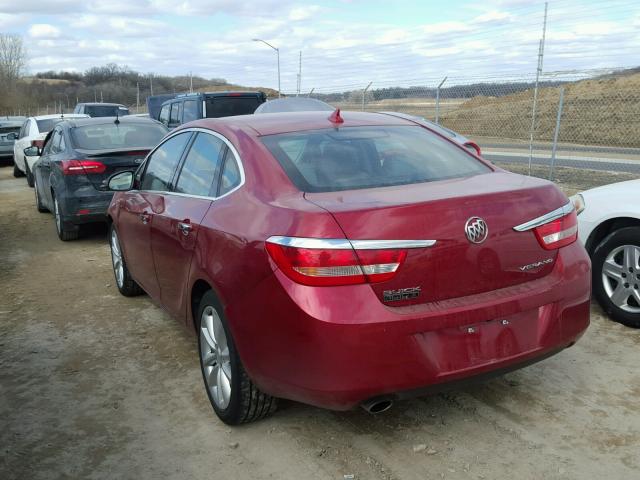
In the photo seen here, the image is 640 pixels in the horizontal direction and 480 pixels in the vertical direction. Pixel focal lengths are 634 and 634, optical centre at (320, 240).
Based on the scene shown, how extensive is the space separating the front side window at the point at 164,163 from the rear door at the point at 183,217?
19cm

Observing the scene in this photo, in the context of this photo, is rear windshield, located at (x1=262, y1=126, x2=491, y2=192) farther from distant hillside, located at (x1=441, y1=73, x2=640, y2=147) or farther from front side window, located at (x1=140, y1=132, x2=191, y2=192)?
distant hillside, located at (x1=441, y1=73, x2=640, y2=147)

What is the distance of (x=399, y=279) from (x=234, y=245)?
34.0 inches

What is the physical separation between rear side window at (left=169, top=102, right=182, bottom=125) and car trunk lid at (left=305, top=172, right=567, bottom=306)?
12.4 m

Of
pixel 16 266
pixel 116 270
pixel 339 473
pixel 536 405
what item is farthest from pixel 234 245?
pixel 16 266

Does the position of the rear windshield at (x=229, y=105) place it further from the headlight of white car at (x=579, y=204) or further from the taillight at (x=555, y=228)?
the taillight at (x=555, y=228)

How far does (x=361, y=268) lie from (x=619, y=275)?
2932 mm

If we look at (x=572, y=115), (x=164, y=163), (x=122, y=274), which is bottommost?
(x=122, y=274)

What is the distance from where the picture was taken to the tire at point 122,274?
226 inches

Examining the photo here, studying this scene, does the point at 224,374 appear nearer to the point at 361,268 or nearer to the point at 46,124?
the point at 361,268

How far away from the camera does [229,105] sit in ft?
46.8

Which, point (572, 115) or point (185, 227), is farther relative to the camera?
point (572, 115)

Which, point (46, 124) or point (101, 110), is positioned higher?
point (101, 110)

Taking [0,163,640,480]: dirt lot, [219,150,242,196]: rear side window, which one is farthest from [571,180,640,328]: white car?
[219,150,242,196]: rear side window

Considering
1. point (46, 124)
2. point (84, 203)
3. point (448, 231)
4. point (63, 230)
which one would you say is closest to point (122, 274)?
point (84, 203)
